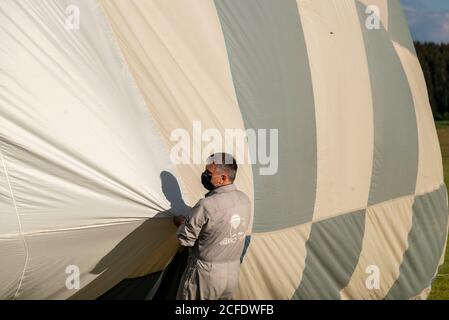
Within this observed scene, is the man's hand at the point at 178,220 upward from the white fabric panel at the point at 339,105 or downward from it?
downward

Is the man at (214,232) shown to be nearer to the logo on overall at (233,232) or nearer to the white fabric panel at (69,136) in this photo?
the logo on overall at (233,232)

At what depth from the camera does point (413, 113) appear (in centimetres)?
797

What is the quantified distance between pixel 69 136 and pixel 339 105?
269 cm

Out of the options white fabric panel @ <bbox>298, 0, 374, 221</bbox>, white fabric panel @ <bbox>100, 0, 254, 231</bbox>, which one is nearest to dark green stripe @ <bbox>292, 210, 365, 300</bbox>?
white fabric panel @ <bbox>298, 0, 374, 221</bbox>

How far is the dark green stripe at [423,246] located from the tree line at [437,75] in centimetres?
3202

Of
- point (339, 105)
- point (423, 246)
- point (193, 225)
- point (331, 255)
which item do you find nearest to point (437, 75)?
point (423, 246)

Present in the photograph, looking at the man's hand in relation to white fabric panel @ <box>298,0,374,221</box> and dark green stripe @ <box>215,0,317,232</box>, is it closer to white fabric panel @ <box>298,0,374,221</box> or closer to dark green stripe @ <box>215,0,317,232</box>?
dark green stripe @ <box>215,0,317,232</box>

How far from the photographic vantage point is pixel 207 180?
4516mm

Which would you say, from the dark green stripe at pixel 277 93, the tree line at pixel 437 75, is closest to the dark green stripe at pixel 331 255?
the dark green stripe at pixel 277 93

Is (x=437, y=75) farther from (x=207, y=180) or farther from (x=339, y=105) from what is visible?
(x=207, y=180)

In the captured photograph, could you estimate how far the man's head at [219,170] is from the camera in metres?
4.49

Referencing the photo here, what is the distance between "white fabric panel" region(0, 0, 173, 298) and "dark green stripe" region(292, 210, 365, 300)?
1.82 metres

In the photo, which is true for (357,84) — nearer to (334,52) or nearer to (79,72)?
(334,52)
